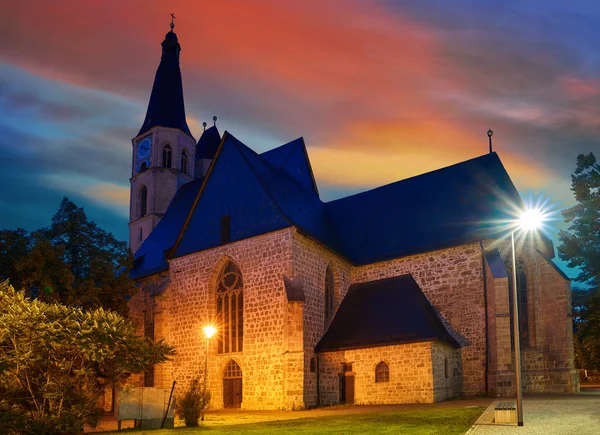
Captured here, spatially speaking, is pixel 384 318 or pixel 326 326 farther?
pixel 326 326

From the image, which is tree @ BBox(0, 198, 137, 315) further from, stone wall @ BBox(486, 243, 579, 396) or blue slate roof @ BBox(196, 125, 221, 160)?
blue slate roof @ BBox(196, 125, 221, 160)

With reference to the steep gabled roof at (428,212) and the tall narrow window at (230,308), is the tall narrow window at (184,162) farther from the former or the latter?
the tall narrow window at (230,308)

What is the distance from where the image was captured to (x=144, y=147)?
45.0 m

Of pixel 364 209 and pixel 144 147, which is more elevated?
pixel 144 147

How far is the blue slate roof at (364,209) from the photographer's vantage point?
26875mm

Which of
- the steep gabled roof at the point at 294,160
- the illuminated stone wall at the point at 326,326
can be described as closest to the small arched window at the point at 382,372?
the illuminated stone wall at the point at 326,326

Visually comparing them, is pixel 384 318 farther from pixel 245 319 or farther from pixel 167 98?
pixel 167 98

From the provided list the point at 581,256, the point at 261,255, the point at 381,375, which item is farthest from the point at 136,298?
the point at 581,256

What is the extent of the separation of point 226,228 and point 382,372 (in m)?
9.54

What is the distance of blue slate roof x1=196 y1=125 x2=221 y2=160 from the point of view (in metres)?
49.7

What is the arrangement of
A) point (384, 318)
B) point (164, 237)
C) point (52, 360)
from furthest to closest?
point (164, 237) < point (384, 318) < point (52, 360)

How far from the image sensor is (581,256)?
3259cm

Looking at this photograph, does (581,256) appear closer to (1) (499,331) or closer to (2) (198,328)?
(1) (499,331)

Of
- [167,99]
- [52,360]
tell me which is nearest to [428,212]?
[52,360]
